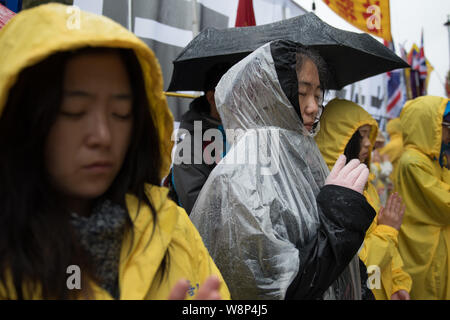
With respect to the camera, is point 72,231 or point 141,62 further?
point 141,62

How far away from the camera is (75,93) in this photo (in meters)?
0.95

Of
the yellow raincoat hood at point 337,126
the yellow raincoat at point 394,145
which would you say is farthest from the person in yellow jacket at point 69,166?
A: the yellow raincoat at point 394,145

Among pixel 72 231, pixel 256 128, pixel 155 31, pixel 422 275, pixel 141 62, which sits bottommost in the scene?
pixel 422 275

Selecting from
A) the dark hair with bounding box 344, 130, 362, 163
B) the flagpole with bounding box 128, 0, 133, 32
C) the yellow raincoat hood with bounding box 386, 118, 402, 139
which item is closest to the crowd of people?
the dark hair with bounding box 344, 130, 362, 163

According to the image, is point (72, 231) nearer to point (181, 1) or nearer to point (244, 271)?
point (244, 271)

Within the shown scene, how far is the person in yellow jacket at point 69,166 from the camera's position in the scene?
2.95ft

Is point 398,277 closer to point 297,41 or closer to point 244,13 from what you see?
point 297,41

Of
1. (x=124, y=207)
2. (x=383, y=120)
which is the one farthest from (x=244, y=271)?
(x=383, y=120)

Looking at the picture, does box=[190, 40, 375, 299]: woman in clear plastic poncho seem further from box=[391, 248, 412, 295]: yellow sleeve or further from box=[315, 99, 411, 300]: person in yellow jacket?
box=[391, 248, 412, 295]: yellow sleeve

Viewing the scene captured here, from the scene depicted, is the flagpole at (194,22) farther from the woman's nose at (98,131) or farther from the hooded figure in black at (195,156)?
the woman's nose at (98,131)

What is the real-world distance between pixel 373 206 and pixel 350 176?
128 cm

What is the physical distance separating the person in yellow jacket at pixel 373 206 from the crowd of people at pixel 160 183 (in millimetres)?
12

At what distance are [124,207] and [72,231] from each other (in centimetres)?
18

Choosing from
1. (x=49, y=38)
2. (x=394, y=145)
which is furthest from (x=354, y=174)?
(x=394, y=145)
